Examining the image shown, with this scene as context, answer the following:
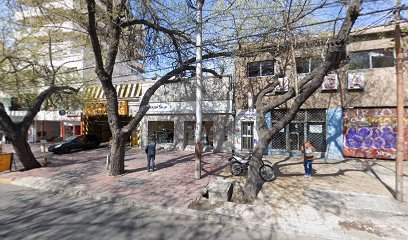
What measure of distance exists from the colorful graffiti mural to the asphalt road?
9.49 meters

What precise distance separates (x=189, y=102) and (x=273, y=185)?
30.4 ft

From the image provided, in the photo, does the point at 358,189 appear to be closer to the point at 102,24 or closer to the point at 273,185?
the point at 273,185

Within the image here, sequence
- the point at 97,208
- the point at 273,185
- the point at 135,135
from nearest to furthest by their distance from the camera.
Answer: the point at 97,208
the point at 273,185
the point at 135,135

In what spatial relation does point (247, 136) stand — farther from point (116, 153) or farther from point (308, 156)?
point (116, 153)

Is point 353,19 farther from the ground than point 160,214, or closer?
farther from the ground

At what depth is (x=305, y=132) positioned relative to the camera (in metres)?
12.4

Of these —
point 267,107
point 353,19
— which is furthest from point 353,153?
point 353,19

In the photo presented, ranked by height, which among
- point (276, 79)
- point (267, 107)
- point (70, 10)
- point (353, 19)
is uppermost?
point (70, 10)

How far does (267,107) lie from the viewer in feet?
21.9

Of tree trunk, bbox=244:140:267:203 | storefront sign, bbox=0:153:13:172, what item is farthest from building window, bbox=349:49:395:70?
storefront sign, bbox=0:153:13:172

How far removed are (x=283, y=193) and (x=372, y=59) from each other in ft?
31.4

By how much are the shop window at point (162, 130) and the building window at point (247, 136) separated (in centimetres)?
526

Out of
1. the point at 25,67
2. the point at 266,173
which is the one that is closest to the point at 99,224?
the point at 266,173

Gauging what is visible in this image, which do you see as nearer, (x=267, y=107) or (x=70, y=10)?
(x=267, y=107)
